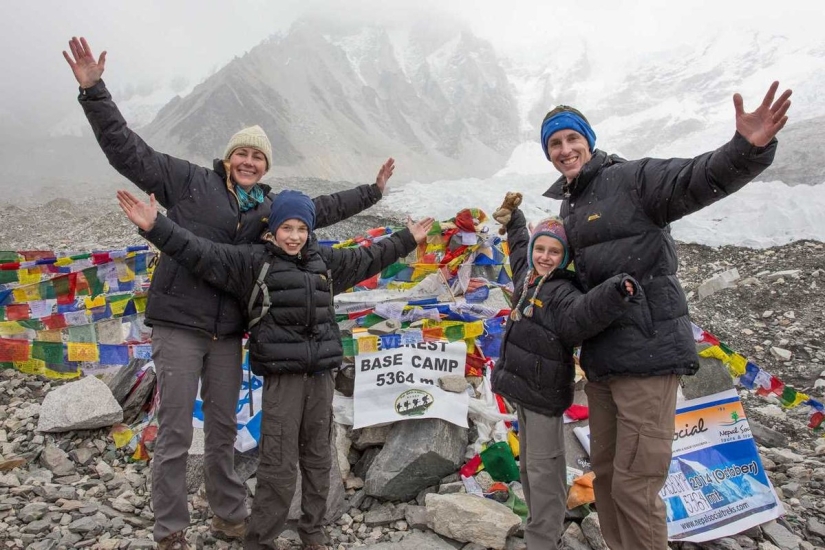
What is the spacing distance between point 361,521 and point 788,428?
160 inches

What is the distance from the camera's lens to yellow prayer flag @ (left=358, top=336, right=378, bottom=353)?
4.50m

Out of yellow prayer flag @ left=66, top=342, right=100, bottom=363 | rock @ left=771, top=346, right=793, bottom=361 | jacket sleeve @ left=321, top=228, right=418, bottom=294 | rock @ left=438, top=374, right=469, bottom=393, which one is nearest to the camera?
jacket sleeve @ left=321, top=228, right=418, bottom=294

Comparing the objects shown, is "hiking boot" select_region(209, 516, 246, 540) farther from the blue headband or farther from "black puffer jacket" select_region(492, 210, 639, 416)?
the blue headband

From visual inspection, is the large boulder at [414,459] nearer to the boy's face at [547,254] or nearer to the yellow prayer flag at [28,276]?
the boy's face at [547,254]

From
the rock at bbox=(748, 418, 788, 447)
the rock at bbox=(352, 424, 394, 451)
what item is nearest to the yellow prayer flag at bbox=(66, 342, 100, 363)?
the rock at bbox=(352, 424, 394, 451)

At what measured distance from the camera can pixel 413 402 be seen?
4.22 meters

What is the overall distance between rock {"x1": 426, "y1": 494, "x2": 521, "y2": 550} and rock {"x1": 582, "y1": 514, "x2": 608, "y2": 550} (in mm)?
418

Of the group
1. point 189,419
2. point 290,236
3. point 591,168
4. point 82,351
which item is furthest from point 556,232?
point 82,351

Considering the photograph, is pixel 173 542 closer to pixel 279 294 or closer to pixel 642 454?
pixel 279 294

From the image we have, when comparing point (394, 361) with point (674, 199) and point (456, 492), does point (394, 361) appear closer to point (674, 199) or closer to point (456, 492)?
point (456, 492)

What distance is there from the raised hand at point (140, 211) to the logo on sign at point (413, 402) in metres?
2.32

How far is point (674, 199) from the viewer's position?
7.52 ft

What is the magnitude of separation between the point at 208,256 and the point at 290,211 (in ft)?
1.69

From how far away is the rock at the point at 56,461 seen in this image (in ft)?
13.3
